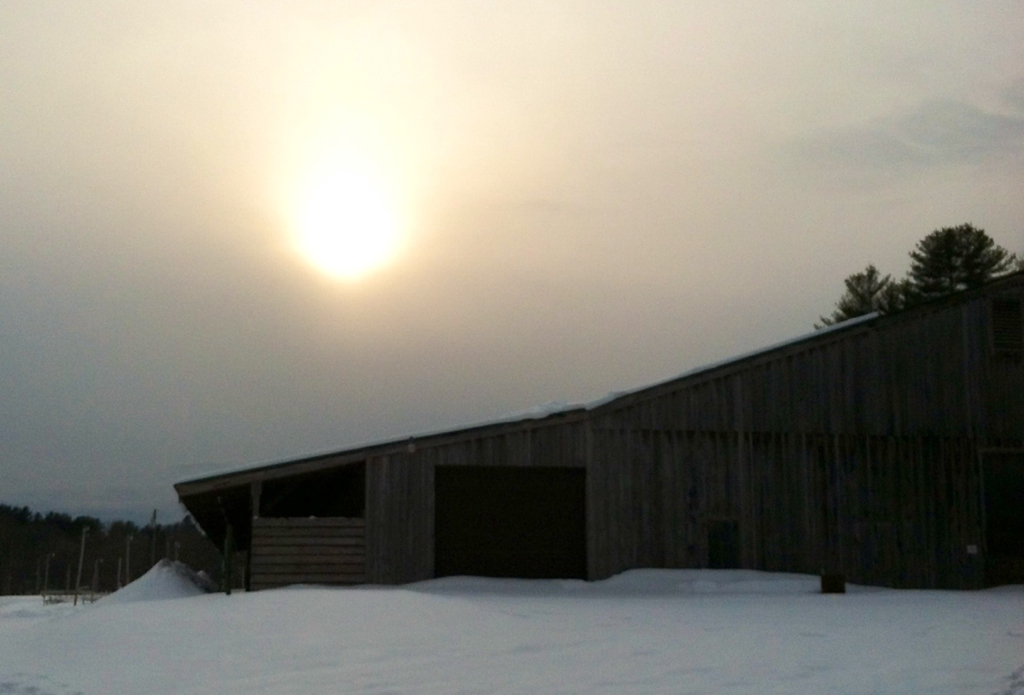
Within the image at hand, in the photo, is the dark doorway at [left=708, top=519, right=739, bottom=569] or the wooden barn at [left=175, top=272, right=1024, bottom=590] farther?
the dark doorway at [left=708, top=519, right=739, bottom=569]

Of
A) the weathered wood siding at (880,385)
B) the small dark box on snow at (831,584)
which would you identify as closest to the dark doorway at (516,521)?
the weathered wood siding at (880,385)

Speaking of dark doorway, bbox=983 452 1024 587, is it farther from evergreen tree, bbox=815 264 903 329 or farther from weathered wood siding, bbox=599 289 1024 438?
evergreen tree, bbox=815 264 903 329

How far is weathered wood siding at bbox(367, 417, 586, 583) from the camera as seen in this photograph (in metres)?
23.8

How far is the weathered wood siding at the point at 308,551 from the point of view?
2333 cm

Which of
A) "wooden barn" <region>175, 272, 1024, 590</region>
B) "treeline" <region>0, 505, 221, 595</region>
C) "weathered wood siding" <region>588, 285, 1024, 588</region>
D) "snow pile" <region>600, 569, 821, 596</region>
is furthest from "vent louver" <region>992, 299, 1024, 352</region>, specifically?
"treeline" <region>0, 505, 221, 595</region>

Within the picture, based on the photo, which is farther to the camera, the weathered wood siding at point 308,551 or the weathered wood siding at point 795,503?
the weathered wood siding at point 795,503

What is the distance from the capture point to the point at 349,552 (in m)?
23.6

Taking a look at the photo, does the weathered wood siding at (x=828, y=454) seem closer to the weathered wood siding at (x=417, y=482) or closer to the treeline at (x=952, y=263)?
the weathered wood siding at (x=417, y=482)

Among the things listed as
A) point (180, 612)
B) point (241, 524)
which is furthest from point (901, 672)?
point (241, 524)

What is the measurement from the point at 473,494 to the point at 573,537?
90.5 inches

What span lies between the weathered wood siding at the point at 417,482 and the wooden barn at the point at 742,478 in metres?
0.03

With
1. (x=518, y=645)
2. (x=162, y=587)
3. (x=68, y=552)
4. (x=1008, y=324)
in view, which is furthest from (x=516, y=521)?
(x=68, y=552)

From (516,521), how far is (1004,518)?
36.2 ft

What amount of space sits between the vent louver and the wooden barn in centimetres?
3
